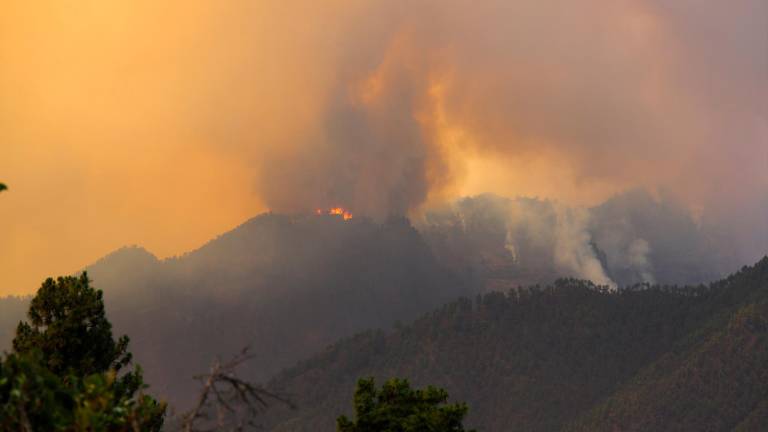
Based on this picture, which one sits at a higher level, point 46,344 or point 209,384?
point 46,344

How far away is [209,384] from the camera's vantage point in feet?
71.3

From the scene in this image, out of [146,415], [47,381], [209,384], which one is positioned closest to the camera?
[209,384]

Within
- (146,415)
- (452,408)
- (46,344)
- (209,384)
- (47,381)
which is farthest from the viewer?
(46,344)

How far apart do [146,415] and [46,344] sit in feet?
109

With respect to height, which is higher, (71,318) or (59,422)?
(71,318)

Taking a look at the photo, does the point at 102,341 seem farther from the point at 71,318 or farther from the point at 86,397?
the point at 86,397

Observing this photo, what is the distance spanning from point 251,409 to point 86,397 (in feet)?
17.6

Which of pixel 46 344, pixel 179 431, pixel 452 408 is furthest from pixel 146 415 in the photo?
pixel 46 344

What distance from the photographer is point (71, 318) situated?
178ft

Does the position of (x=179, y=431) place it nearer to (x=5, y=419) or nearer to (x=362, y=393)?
(x=5, y=419)

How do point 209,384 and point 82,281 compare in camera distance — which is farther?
point 82,281

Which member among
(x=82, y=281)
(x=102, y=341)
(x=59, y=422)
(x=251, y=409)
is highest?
(x=82, y=281)

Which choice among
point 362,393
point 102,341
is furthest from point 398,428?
point 102,341

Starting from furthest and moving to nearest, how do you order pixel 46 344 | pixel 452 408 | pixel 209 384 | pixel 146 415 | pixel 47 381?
pixel 46 344
pixel 452 408
pixel 47 381
pixel 146 415
pixel 209 384
